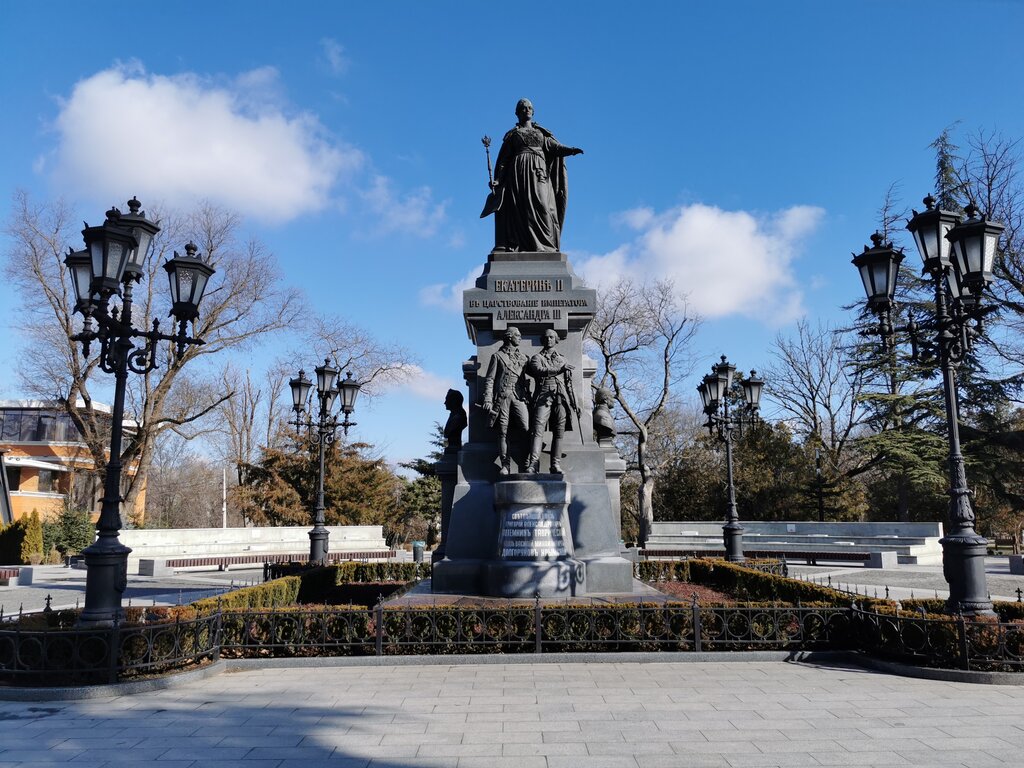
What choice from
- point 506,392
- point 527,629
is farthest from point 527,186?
point 527,629

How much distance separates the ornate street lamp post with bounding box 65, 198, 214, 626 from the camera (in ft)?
26.8

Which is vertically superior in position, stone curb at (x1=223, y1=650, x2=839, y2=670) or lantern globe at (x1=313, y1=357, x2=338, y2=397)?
lantern globe at (x1=313, y1=357, x2=338, y2=397)

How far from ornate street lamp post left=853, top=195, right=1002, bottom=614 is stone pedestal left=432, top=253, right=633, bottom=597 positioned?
4.82 metres

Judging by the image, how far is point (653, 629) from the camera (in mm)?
9016

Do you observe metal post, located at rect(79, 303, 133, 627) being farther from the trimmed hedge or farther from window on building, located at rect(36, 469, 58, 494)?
window on building, located at rect(36, 469, 58, 494)

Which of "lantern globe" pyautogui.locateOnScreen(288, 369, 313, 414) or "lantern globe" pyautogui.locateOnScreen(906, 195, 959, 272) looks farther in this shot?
"lantern globe" pyautogui.locateOnScreen(288, 369, 313, 414)

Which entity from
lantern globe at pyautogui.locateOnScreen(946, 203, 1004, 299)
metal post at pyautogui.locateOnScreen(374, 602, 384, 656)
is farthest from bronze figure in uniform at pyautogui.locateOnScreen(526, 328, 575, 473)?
lantern globe at pyautogui.locateOnScreen(946, 203, 1004, 299)

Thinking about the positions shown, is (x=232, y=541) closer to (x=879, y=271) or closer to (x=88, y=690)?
(x=88, y=690)

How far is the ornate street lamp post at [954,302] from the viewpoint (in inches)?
325

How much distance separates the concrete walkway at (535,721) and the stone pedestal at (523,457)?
3245 mm

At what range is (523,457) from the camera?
1220 cm

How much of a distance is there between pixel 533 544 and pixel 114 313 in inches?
273

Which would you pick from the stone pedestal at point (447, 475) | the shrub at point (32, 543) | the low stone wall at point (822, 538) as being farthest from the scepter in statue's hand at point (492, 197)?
the shrub at point (32, 543)

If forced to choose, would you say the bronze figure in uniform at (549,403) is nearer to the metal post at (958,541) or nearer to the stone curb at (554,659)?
the stone curb at (554,659)
